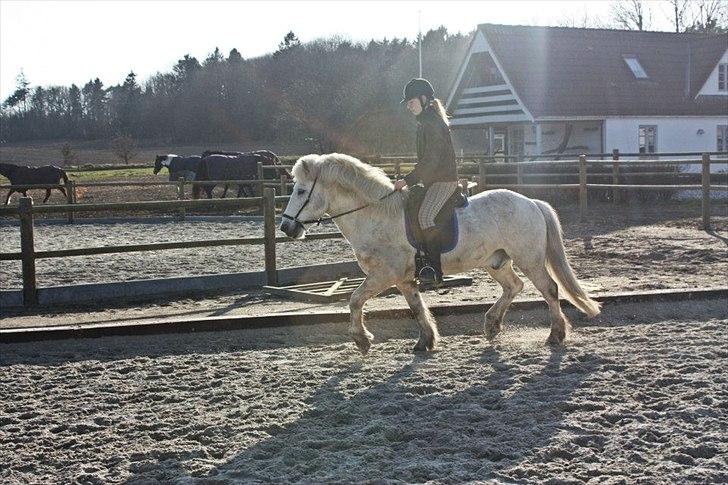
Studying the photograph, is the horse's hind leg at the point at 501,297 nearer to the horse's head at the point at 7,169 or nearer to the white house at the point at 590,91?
the white house at the point at 590,91

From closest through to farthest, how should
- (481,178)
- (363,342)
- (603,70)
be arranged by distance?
(363,342) < (481,178) < (603,70)

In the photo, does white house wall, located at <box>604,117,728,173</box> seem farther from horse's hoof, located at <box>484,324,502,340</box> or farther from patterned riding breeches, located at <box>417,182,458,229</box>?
patterned riding breeches, located at <box>417,182,458,229</box>

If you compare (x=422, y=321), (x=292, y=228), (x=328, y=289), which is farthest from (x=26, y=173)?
(x=422, y=321)

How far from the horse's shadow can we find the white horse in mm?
806

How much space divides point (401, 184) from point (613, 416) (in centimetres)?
242

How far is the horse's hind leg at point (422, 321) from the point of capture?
656 cm

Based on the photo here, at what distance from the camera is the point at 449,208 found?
21.2 ft

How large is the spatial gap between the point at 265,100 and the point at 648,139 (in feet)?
148

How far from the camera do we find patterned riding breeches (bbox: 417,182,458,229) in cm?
643

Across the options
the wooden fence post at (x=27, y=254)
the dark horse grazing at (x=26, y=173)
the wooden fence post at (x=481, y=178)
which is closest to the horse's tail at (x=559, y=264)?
the wooden fence post at (x=27, y=254)

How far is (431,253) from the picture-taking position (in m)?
6.46

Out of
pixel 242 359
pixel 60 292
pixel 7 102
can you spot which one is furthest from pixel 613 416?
pixel 7 102

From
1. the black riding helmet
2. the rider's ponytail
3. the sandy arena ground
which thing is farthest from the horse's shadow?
the black riding helmet

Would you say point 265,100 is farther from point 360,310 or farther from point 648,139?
point 360,310
